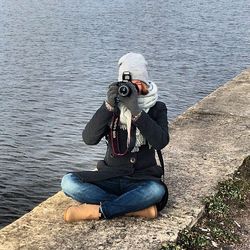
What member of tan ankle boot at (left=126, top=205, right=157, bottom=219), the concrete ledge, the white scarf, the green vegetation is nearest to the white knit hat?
the white scarf

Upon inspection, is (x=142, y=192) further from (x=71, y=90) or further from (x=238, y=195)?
(x=71, y=90)

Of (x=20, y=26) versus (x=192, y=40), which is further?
(x=20, y=26)

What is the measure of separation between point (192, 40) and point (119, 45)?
115 inches

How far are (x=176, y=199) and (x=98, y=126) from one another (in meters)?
0.99

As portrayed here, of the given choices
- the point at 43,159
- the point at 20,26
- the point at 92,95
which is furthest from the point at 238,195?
the point at 20,26

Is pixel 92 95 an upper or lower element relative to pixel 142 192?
lower

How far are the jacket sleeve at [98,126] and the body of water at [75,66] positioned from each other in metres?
3.70

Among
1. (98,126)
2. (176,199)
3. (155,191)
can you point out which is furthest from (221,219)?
(98,126)

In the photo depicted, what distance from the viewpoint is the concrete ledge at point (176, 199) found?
12.7ft

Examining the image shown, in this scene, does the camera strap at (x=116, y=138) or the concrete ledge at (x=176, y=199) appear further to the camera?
the camera strap at (x=116, y=138)

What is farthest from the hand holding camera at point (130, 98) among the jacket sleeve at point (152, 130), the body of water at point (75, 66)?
the body of water at point (75, 66)

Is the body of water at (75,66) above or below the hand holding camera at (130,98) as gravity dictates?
below

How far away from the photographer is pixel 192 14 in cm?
2714

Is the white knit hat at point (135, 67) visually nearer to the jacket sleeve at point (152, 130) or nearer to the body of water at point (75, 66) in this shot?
the jacket sleeve at point (152, 130)
